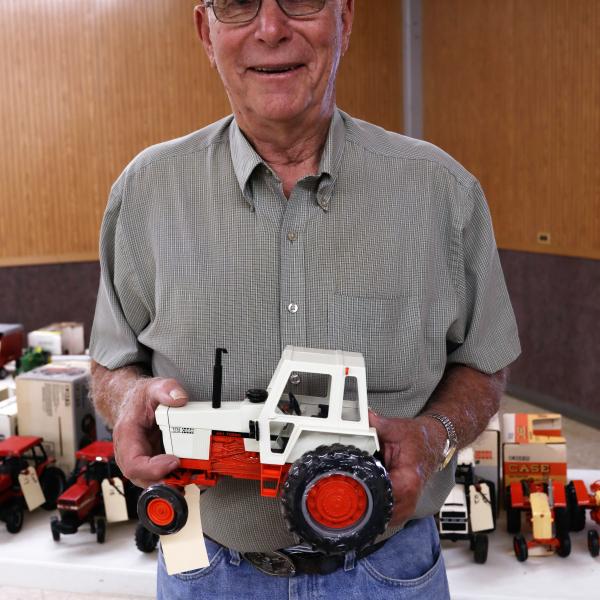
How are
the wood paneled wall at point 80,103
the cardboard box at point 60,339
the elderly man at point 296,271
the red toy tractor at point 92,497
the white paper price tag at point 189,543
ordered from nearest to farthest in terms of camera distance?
the white paper price tag at point 189,543 < the elderly man at point 296,271 < the red toy tractor at point 92,497 < the cardboard box at point 60,339 < the wood paneled wall at point 80,103

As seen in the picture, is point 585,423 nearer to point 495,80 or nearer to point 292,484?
point 495,80

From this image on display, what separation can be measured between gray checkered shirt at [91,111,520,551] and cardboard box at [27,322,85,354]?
126 inches

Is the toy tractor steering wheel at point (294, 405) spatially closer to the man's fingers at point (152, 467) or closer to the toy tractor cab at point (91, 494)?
the man's fingers at point (152, 467)

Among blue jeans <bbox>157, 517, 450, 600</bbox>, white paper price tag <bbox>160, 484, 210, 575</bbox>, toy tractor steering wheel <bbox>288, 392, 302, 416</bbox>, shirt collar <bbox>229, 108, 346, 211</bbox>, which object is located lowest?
blue jeans <bbox>157, 517, 450, 600</bbox>

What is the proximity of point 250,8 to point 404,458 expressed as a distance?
0.78 m

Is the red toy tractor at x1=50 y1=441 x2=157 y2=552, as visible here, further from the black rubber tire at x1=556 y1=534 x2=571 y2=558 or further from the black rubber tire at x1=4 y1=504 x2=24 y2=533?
the black rubber tire at x1=556 y1=534 x2=571 y2=558

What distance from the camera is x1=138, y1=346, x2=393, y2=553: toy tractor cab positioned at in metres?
1.17

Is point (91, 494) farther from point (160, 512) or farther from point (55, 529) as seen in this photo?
point (160, 512)

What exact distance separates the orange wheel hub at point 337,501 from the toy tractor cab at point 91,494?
202cm

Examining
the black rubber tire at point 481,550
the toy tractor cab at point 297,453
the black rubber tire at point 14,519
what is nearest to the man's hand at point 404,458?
the toy tractor cab at point 297,453

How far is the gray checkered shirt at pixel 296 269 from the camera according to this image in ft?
4.67

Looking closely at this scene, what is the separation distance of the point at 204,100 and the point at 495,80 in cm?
256

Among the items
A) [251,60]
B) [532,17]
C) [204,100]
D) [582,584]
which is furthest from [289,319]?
[204,100]

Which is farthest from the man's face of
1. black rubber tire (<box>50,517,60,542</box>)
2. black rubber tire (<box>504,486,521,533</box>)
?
black rubber tire (<box>50,517,60,542</box>)
